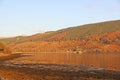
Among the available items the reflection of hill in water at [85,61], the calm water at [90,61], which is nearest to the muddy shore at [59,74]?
the reflection of hill in water at [85,61]

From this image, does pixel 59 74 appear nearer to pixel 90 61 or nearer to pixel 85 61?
pixel 90 61

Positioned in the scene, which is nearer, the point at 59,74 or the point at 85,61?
the point at 59,74

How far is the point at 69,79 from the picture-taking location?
3484 centimetres

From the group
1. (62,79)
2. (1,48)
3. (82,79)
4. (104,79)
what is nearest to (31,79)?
(62,79)

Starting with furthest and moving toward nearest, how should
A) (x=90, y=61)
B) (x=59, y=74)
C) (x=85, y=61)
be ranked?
(x=85, y=61) → (x=90, y=61) → (x=59, y=74)

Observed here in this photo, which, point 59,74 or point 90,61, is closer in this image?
point 59,74

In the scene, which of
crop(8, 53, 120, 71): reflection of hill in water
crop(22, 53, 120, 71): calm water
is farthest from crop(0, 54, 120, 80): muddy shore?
crop(22, 53, 120, 71): calm water

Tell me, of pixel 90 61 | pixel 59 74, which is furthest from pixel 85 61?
pixel 59 74

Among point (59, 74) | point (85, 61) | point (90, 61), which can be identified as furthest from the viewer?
point (85, 61)

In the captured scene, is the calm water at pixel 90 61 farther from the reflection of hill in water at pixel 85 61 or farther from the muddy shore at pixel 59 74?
the muddy shore at pixel 59 74

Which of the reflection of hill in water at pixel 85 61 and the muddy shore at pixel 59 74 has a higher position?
the muddy shore at pixel 59 74

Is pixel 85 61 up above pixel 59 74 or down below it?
below

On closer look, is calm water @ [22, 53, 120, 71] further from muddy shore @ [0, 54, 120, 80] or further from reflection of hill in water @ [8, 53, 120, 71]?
muddy shore @ [0, 54, 120, 80]

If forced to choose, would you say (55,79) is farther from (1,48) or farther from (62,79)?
(1,48)
